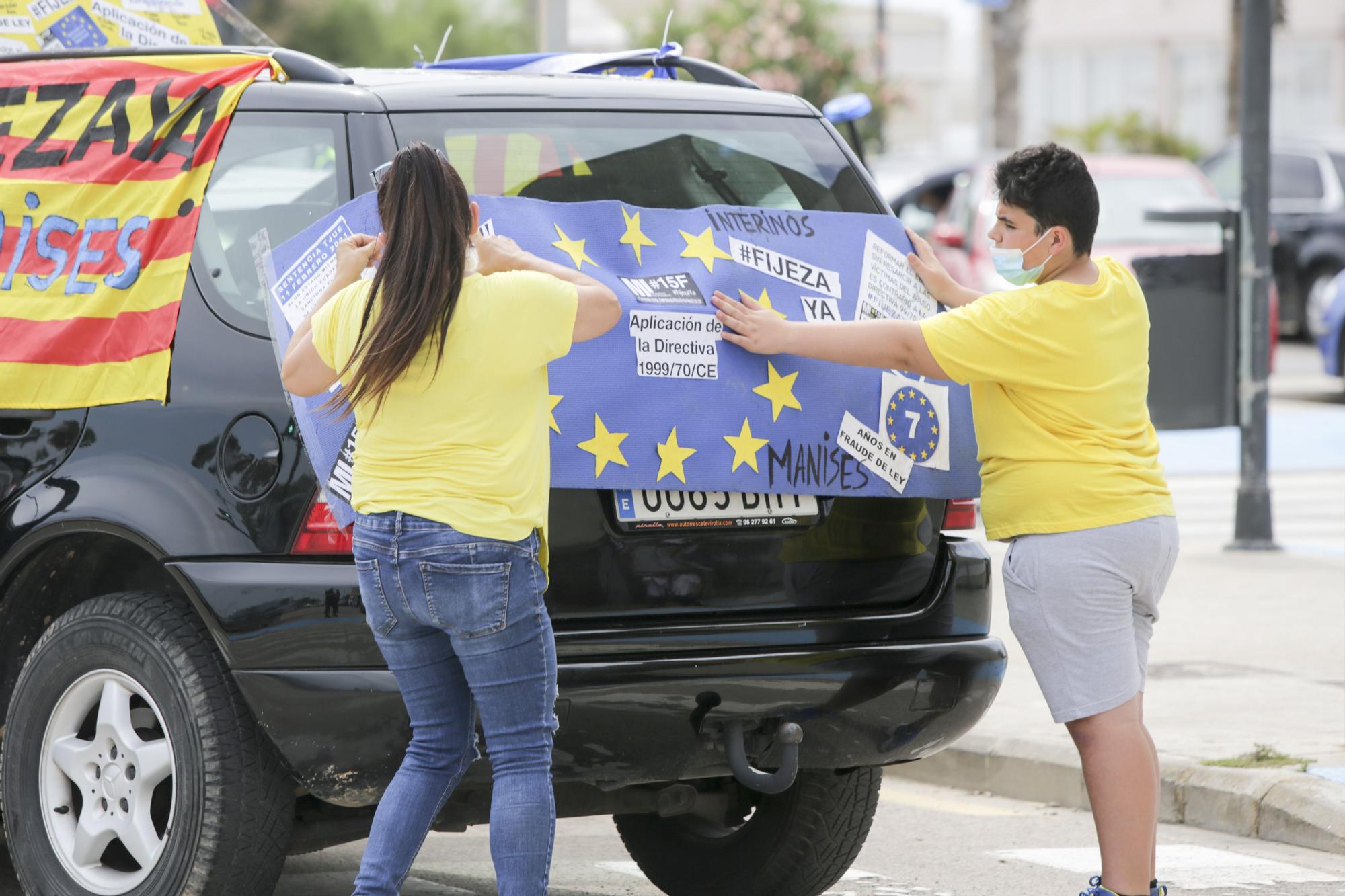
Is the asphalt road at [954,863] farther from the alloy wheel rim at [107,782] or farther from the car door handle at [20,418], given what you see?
the car door handle at [20,418]

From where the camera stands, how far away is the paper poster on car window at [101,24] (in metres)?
6.09

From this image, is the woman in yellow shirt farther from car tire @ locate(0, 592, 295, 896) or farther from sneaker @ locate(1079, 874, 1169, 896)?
sneaker @ locate(1079, 874, 1169, 896)

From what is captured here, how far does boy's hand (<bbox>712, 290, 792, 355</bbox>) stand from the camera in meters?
4.15

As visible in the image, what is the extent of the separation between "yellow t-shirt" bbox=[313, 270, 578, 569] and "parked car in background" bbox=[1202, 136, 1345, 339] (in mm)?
17797

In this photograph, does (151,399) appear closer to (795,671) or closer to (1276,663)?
(795,671)

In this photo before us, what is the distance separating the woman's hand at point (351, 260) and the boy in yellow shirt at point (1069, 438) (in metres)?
0.78

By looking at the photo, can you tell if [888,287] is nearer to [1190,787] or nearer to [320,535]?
[320,535]

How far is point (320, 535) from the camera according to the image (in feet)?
12.9

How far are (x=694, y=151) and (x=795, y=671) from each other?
128cm

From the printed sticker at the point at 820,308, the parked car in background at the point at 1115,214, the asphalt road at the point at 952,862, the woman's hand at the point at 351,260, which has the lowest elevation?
the asphalt road at the point at 952,862

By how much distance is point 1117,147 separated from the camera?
3312 cm

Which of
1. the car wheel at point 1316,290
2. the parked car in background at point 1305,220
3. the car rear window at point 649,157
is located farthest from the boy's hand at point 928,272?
the car wheel at point 1316,290

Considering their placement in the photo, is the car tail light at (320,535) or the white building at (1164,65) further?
the white building at (1164,65)

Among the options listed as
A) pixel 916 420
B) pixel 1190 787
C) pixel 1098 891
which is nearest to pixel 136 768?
pixel 916 420
